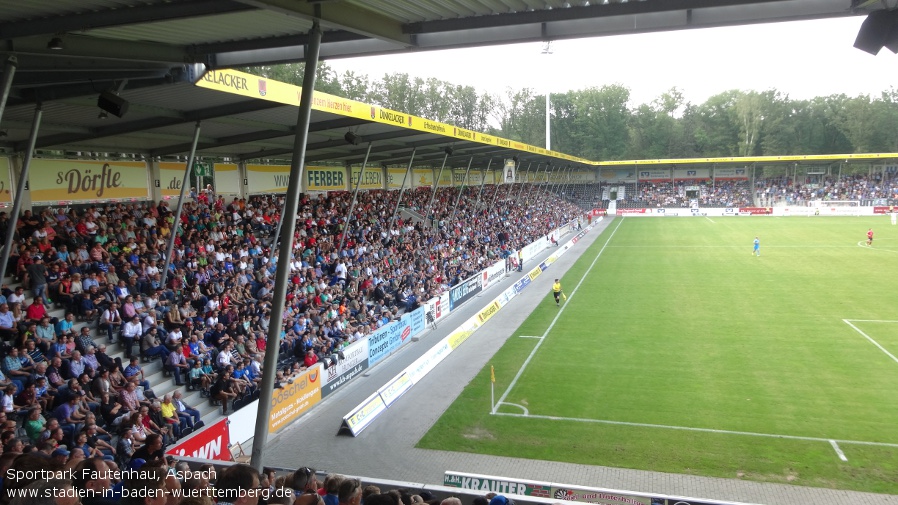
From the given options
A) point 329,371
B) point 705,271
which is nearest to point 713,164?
point 705,271

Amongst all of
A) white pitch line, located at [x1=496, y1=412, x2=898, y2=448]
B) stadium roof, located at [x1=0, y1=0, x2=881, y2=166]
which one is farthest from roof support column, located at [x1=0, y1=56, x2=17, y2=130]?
white pitch line, located at [x1=496, y1=412, x2=898, y2=448]

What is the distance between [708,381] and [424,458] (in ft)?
27.2

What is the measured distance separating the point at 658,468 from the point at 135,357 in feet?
34.8

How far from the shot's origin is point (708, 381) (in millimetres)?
16188

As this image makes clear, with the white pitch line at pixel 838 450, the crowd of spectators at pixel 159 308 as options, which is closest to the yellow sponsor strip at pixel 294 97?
the crowd of spectators at pixel 159 308

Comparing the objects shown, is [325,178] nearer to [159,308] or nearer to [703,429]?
[159,308]

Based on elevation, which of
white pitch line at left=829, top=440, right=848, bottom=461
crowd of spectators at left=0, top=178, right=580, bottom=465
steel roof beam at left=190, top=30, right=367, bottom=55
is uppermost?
steel roof beam at left=190, top=30, right=367, bottom=55

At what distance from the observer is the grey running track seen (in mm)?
10555

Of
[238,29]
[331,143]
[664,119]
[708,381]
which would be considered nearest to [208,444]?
[238,29]

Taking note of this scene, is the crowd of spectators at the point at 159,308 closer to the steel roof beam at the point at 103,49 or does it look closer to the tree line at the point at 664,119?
the steel roof beam at the point at 103,49

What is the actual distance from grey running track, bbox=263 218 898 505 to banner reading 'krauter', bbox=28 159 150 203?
884 centimetres

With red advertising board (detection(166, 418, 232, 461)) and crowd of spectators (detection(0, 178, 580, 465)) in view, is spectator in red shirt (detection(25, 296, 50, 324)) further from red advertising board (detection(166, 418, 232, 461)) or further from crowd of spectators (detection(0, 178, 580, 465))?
red advertising board (detection(166, 418, 232, 461))

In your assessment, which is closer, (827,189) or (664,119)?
(827,189)

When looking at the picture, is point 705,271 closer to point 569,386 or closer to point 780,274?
point 780,274
